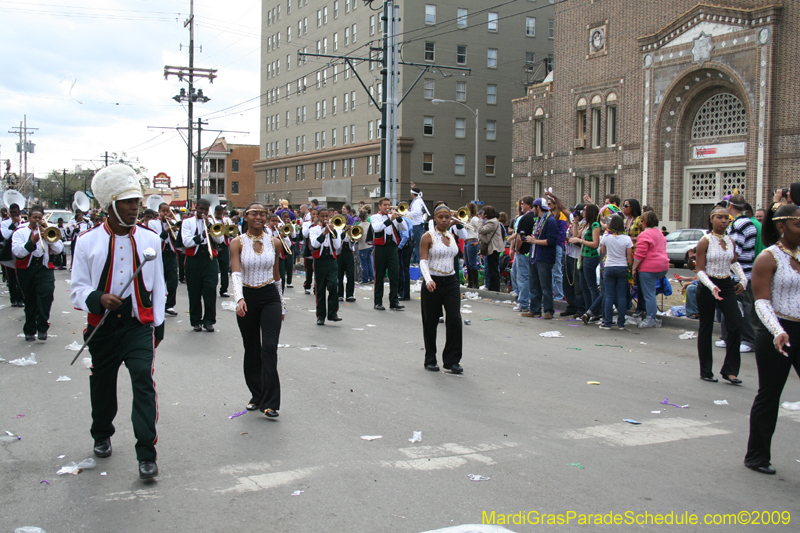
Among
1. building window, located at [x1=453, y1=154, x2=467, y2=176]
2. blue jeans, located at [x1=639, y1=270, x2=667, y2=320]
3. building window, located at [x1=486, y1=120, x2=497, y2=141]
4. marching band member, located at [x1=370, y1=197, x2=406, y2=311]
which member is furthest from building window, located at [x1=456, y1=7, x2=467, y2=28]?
blue jeans, located at [x1=639, y1=270, x2=667, y2=320]

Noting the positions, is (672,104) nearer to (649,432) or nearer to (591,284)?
(591,284)

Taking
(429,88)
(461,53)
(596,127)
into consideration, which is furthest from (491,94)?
(596,127)

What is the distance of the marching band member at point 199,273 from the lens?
1153cm

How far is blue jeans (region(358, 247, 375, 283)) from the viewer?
2022 centimetres

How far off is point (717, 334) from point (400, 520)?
28.8 ft

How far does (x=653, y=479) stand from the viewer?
16.3 feet

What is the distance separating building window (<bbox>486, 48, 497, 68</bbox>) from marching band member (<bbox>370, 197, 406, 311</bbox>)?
47508 millimetres

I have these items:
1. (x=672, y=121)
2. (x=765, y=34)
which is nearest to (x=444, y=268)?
(x=765, y=34)

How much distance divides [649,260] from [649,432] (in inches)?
251

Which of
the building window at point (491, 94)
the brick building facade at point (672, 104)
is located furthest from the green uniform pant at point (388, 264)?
the building window at point (491, 94)

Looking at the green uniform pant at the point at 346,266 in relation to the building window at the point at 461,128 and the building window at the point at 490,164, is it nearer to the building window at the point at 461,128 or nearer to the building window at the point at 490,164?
the building window at the point at 461,128

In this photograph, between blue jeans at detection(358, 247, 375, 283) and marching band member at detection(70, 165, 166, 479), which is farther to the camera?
blue jeans at detection(358, 247, 375, 283)

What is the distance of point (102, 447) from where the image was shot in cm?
536

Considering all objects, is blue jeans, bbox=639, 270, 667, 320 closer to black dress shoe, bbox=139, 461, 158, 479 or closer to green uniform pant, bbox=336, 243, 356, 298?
green uniform pant, bbox=336, 243, 356, 298
